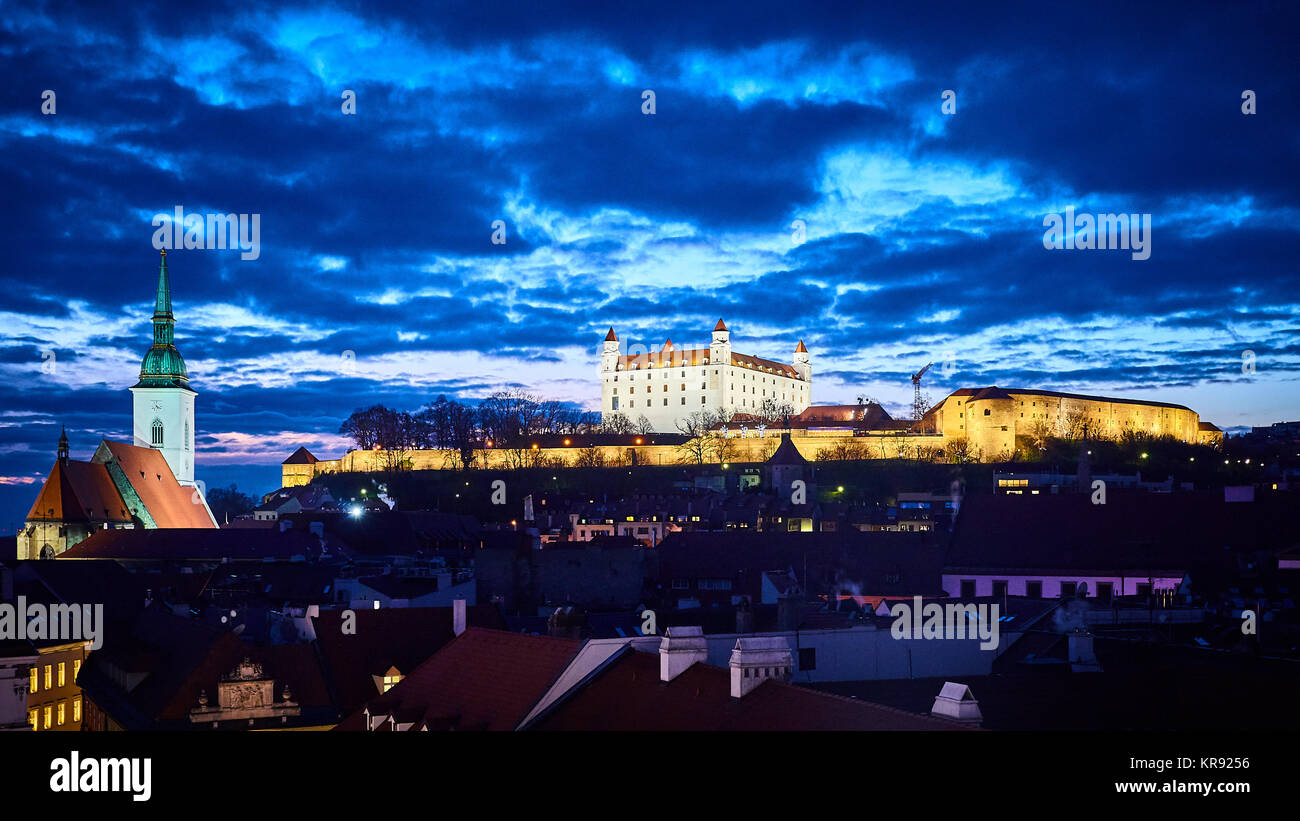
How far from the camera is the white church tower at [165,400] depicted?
10500cm

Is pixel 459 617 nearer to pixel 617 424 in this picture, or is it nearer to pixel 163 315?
pixel 163 315

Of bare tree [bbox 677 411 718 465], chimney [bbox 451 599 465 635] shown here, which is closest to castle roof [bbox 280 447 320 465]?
bare tree [bbox 677 411 718 465]

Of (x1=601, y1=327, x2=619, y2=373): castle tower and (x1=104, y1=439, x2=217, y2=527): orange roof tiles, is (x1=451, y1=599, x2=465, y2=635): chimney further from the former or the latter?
(x1=601, y1=327, x2=619, y2=373): castle tower

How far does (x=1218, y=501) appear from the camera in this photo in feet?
165

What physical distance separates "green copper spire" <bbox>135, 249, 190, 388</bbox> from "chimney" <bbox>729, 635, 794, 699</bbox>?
318 feet

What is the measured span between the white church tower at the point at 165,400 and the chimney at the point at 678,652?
93.7 m

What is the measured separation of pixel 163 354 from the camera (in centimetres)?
10612

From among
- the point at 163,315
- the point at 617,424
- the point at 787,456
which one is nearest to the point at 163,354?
the point at 163,315

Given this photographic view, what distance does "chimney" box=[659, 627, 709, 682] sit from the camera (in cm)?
1779

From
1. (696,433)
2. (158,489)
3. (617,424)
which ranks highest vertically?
(617,424)

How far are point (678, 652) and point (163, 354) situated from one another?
96859 millimetres

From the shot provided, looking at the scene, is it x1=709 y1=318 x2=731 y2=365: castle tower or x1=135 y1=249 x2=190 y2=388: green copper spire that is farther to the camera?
x1=709 y1=318 x2=731 y2=365: castle tower
